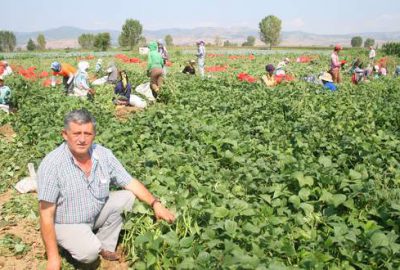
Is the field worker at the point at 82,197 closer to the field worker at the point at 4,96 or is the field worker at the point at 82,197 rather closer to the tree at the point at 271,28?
the field worker at the point at 4,96

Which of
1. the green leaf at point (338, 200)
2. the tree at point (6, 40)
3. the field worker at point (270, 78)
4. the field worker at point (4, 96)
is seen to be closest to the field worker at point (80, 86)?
the field worker at point (4, 96)

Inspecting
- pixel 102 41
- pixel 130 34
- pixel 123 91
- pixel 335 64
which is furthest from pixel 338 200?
pixel 130 34

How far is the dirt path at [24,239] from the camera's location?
151 inches

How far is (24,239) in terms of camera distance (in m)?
4.25

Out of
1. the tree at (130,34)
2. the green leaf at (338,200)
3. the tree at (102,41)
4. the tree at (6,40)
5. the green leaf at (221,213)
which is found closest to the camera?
the green leaf at (221,213)

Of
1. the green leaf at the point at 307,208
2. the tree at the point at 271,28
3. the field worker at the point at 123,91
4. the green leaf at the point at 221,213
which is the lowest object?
the green leaf at the point at 307,208

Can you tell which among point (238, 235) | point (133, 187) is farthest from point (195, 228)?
point (133, 187)

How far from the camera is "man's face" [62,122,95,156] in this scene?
3330 millimetres

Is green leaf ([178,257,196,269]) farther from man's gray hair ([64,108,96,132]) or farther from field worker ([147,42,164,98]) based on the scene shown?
field worker ([147,42,164,98])

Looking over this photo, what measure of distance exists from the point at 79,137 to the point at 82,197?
541 mm

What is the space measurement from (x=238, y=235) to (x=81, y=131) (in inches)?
58.0

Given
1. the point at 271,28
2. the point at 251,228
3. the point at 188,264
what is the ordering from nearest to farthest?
the point at 188,264, the point at 251,228, the point at 271,28

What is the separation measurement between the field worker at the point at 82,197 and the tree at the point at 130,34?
75.7 m

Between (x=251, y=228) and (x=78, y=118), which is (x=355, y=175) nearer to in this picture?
(x=251, y=228)
